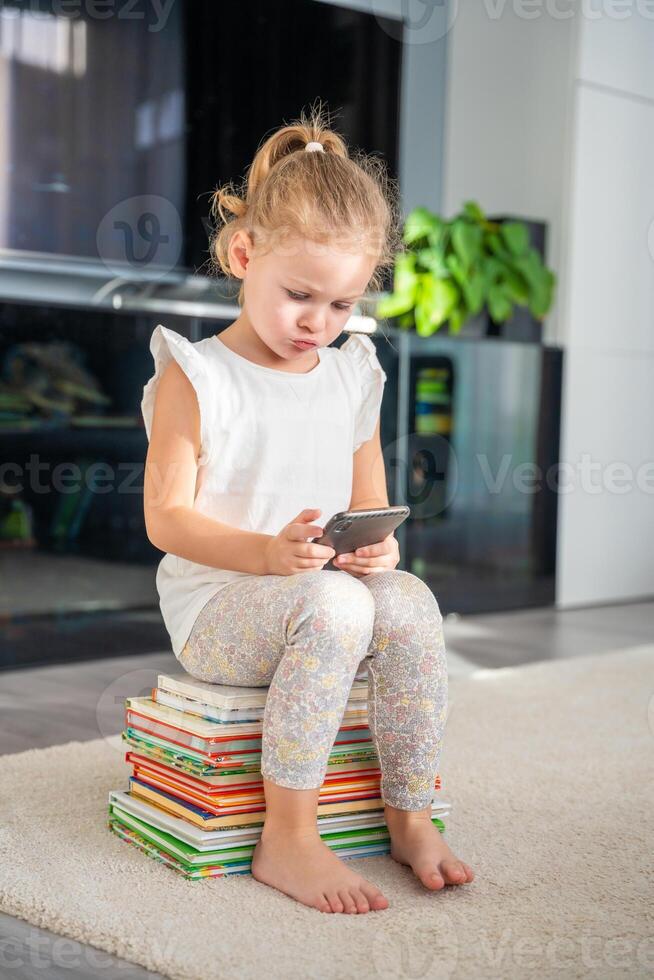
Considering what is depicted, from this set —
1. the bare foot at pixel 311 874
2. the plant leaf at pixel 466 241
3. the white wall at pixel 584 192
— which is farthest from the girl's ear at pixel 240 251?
the white wall at pixel 584 192

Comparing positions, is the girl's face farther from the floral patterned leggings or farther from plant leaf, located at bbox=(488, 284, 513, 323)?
plant leaf, located at bbox=(488, 284, 513, 323)

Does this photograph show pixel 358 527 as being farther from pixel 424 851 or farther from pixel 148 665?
pixel 148 665

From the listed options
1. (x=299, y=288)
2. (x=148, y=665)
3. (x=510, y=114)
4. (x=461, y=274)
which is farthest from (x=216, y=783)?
(x=510, y=114)

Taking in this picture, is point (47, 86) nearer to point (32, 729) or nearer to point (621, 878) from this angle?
point (32, 729)

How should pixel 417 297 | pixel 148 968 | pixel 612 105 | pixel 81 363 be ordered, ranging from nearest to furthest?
pixel 148 968 < pixel 81 363 < pixel 417 297 < pixel 612 105

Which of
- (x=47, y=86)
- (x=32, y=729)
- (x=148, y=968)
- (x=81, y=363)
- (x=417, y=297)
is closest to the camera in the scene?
(x=148, y=968)

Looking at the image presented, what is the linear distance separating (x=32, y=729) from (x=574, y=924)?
1.08 metres

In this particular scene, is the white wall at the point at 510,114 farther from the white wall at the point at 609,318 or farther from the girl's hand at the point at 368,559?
the girl's hand at the point at 368,559

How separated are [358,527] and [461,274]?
209 centimetres

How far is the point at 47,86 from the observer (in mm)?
2811

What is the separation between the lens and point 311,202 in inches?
53.2

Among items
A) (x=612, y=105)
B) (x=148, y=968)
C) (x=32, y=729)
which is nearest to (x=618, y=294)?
(x=612, y=105)

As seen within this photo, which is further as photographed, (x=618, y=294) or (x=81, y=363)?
(x=618, y=294)

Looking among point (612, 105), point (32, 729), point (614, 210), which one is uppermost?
point (612, 105)
